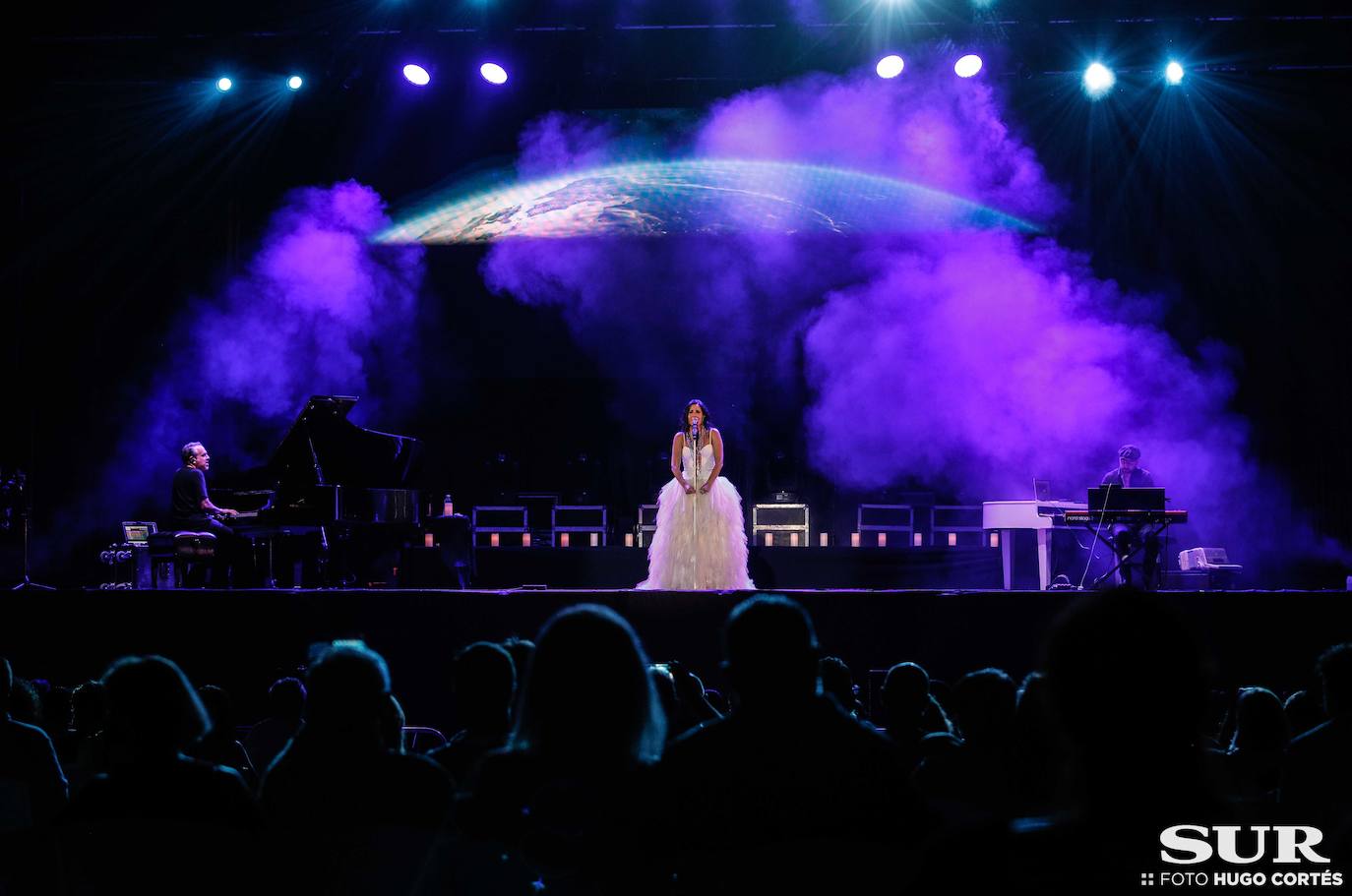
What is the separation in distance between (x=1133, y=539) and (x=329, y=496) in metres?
7.24

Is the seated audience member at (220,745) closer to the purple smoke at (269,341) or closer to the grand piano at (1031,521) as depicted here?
the grand piano at (1031,521)

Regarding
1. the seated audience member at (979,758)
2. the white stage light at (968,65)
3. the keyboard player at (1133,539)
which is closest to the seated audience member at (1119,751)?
the seated audience member at (979,758)

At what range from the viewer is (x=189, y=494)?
9805 millimetres

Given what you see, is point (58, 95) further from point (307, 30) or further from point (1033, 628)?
point (1033, 628)

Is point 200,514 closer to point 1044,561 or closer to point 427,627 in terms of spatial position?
point 427,627

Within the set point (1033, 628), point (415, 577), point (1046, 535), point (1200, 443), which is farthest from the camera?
point (1200, 443)

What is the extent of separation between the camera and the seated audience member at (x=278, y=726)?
3.75 meters

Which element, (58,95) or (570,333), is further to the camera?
(570,333)

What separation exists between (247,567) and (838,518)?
723 cm

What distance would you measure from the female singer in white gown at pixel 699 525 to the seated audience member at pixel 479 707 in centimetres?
618

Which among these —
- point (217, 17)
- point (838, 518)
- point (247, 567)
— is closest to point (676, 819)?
point (247, 567)

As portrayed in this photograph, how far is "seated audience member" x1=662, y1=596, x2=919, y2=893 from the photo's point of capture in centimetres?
183

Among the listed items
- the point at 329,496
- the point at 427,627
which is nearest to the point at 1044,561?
the point at 427,627

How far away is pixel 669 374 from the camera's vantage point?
13.9m
